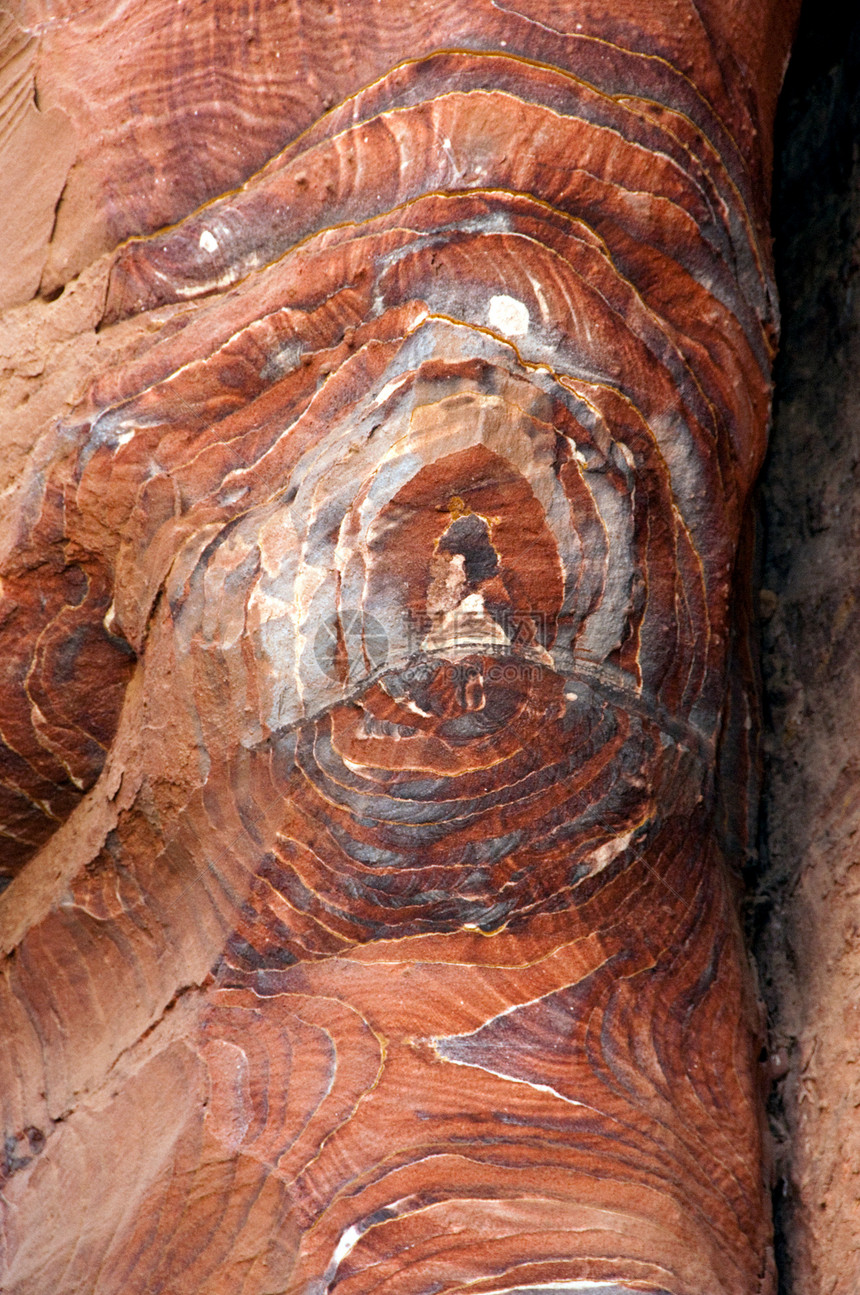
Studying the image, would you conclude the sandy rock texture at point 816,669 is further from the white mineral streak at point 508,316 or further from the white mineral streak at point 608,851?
the white mineral streak at point 508,316

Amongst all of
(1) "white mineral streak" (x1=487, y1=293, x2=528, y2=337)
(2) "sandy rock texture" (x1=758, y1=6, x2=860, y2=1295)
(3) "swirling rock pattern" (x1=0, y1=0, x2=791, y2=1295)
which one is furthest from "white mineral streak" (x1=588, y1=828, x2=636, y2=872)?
(1) "white mineral streak" (x1=487, y1=293, x2=528, y2=337)

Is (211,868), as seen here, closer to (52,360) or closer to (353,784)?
(353,784)

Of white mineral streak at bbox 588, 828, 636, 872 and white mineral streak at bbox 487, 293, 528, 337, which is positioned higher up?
white mineral streak at bbox 487, 293, 528, 337

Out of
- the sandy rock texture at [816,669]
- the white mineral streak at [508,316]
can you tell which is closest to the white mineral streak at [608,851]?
the sandy rock texture at [816,669]

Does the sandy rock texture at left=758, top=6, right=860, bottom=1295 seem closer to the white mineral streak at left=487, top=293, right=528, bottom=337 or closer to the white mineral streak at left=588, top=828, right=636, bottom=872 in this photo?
the white mineral streak at left=588, top=828, right=636, bottom=872

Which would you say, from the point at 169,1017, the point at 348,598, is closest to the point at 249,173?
the point at 348,598

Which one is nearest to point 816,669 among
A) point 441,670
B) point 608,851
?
point 608,851
